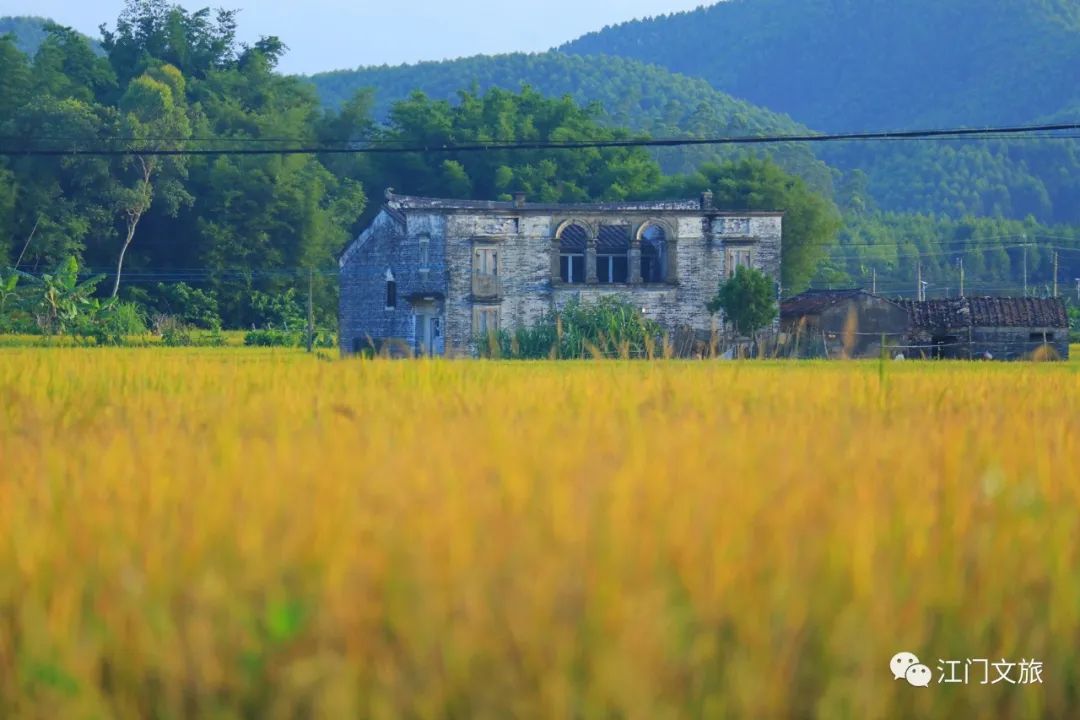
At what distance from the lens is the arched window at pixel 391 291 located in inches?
1909

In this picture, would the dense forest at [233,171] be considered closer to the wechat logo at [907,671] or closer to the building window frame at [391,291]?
the building window frame at [391,291]

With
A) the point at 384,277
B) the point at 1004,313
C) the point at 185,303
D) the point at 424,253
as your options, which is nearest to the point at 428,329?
the point at 424,253

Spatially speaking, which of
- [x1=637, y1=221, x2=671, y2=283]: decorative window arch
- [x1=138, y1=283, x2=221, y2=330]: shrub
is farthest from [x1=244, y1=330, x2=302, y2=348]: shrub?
[x1=637, y1=221, x2=671, y2=283]: decorative window arch

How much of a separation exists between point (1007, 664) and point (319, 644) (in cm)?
117

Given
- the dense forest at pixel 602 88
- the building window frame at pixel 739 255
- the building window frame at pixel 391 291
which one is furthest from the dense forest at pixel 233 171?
the dense forest at pixel 602 88

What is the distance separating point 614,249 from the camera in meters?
50.5

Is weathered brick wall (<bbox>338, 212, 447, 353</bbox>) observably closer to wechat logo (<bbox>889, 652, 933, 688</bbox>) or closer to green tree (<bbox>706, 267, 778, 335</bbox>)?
green tree (<bbox>706, 267, 778, 335</bbox>)

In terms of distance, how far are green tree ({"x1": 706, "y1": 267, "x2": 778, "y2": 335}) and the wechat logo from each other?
41.0 meters

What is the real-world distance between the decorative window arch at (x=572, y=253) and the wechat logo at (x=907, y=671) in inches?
1798

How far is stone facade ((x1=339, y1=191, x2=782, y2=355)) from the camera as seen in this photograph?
46.0m

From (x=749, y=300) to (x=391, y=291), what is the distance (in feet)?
40.0

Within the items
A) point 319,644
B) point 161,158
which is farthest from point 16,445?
point 161,158

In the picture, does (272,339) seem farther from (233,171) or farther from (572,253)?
(233,171)

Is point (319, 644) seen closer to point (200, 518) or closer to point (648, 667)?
point (648, 667)
